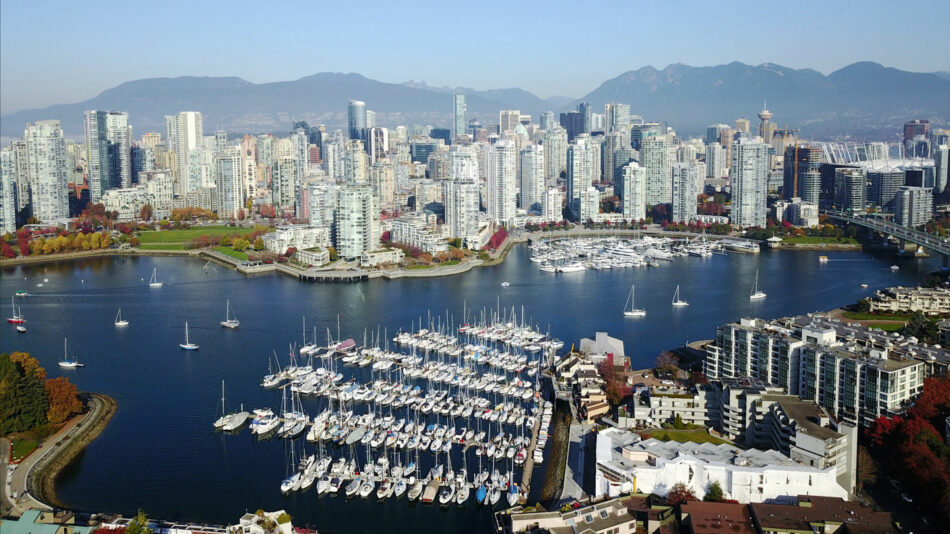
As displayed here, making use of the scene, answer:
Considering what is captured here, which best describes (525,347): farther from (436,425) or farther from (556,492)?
(556,492)

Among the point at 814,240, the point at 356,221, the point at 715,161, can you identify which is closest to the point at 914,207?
the point at 814,240

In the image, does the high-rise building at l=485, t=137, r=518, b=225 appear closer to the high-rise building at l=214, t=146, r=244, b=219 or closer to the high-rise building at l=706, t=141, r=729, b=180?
the high-rise building at l=214, t=146, r=244, b=219

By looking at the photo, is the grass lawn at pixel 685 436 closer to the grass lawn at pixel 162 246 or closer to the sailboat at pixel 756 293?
the sailboat at pixel 756 293

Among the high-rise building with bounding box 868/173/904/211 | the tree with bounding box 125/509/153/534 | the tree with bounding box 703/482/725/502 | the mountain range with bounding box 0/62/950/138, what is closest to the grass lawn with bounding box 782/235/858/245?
the high-rise building with bounding box 868/173/904/211

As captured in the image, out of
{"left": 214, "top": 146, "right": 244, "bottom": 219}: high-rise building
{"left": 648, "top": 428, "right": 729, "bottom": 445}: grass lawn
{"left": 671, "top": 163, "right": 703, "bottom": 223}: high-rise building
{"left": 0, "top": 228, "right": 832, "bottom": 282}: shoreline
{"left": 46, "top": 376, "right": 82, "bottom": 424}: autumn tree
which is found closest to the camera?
{"left": 648, "top": 428, "right": 729, "bottom": 445}: grass lawn

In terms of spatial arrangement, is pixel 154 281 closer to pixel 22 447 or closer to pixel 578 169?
pixel 22 447

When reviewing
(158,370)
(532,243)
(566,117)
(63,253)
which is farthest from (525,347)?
(566,117)

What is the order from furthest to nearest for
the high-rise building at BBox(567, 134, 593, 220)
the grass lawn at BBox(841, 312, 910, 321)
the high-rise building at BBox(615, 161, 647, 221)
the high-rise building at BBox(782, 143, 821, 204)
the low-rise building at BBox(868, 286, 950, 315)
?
1. the high-rise building at BBox(567, 134, 593, 220)
2. the high-rise building at BBox(782, 143, 821, 204)
3. the high-rise building at BBox(615, 161, 647, 221)
4. the low-rise building at BBox(868, 286, 950, 315)
5. the grass lawn at BBox(841, 312, 910, 321)
